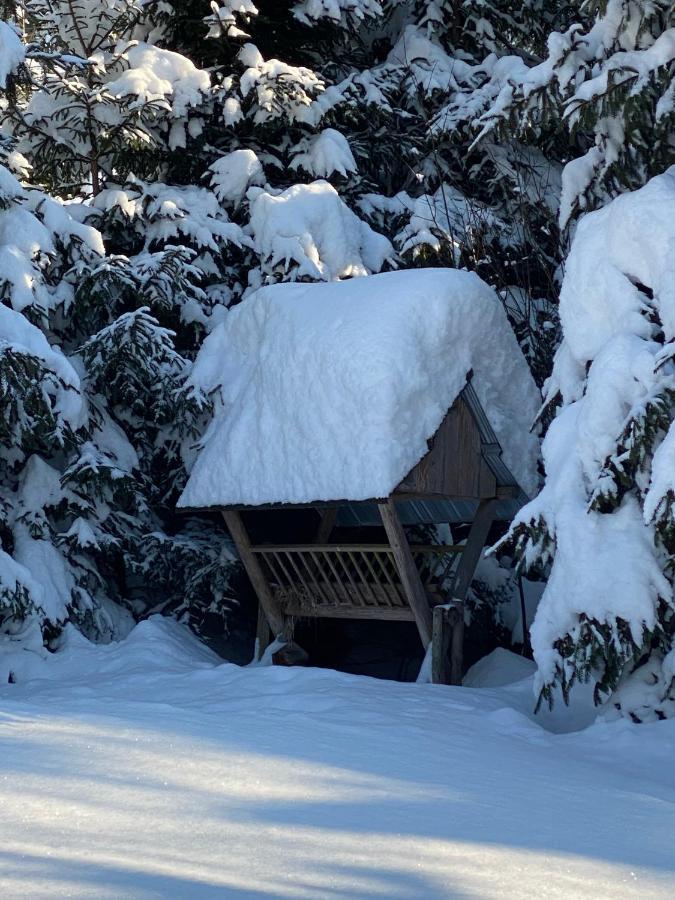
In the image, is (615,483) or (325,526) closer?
(615,483)

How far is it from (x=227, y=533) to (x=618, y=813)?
7069 mm

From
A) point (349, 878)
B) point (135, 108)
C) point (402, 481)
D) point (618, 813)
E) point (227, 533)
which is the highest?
point (135, 108)

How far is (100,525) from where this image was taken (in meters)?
9.85

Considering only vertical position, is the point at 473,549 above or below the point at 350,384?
→ below

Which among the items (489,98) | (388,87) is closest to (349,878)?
(489,98)

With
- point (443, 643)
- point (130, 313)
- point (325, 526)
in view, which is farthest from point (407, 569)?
point (130, 313)

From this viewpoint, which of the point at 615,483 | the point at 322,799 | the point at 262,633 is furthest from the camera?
the point at 262,633

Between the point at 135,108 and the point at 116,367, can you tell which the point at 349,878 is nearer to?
the point at 116,367

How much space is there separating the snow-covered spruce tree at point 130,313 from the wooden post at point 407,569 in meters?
2.21

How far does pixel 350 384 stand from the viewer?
8500 millimetres

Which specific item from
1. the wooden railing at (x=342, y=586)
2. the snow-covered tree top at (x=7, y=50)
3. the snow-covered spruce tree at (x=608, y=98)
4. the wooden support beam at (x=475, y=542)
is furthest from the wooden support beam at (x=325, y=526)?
the snow-covered tree top at (x=7, y=50)

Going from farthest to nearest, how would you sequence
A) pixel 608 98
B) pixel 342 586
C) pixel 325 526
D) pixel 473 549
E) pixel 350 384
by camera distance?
pixel 325 526
pixel 342 586
pixel 473 549
pixel 350 384
pixel 608 98

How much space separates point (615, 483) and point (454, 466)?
2.35 meters

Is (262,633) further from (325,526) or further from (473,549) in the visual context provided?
(473,549)
